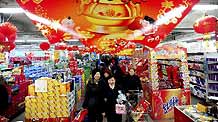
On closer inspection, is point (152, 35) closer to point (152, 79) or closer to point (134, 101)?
point (134, 101)

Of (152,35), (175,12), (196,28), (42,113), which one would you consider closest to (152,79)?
(196,28)

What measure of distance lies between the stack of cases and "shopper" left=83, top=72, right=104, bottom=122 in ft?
2.90

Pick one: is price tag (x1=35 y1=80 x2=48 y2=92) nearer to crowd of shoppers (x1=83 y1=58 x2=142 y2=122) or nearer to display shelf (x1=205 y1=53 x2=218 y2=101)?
crowd of shoppers (x1=83 y1=58 x2=142 y2=122)

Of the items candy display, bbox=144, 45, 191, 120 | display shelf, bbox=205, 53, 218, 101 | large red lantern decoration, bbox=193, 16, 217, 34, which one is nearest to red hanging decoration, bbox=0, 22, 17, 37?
candy display, bbox=144, 45, 191, 120

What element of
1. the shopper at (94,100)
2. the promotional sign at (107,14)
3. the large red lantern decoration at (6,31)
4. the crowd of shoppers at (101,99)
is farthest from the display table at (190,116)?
the large red lantern decoration at (6,31)

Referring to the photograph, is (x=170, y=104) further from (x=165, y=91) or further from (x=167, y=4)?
(x=167, y=4)

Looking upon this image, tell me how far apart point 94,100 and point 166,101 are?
3.99 meters

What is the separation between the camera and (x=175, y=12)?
4.32m

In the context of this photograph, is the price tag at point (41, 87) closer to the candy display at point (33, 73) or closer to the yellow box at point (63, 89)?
the yellow box at point (63, 89)

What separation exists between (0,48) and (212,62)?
9.49 m

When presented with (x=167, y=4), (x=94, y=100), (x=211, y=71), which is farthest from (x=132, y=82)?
(x=211, y=71)

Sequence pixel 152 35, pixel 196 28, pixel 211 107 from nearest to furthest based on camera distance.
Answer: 1. pixel 152 35
2. pixel 211 107
3. pixel 196 28

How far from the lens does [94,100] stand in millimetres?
6648

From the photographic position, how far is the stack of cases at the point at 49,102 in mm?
7301
